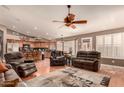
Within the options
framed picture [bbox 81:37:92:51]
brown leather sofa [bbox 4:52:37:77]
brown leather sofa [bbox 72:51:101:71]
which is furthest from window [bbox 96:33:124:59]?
brown leather sofa [bbox 4:52:37:77]

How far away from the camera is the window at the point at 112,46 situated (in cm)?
542

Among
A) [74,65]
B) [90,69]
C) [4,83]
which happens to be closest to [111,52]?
[90,69]

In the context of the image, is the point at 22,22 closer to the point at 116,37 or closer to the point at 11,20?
the point at 11,20

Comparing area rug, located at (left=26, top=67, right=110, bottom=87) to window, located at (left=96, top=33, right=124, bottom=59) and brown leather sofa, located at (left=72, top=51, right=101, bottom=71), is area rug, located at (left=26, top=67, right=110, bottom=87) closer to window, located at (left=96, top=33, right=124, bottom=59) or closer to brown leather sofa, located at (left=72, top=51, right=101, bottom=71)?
brown leather sofa, located at (left=72, top=51, right=101, bottom=71)

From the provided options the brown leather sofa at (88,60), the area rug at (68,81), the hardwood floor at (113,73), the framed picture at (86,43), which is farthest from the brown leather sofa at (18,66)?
the framed picture at (86,43)

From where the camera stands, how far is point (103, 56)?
236 inches

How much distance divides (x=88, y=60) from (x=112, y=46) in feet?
4.32

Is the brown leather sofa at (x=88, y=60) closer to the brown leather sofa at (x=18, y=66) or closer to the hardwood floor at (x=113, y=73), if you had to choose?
the hardwood floor at (x=113, y=73)

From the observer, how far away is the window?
5.42 metres

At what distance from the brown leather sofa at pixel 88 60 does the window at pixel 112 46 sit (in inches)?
17.1

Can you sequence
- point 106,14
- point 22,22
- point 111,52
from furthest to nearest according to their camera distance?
point 111,52 → point 22,22 → point 106,14

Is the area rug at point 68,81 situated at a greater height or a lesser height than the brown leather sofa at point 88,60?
lesser
